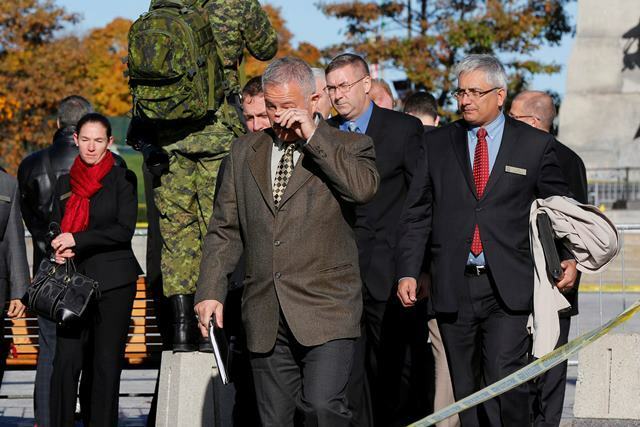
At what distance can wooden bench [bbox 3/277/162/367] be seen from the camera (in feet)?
31.3

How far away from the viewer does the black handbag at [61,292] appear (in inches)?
326

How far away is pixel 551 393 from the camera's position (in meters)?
8.81

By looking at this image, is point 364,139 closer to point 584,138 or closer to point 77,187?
point 77,187

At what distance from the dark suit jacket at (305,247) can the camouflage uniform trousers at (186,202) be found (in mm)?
1918

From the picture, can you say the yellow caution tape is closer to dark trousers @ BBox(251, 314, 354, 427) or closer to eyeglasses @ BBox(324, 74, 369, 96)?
dark trousers @ BBox(251, 314, 354, 427)

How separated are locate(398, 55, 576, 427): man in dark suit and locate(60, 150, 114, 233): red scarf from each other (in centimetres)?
205

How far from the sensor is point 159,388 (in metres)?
8.41

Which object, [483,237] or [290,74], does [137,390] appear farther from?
[290,74]

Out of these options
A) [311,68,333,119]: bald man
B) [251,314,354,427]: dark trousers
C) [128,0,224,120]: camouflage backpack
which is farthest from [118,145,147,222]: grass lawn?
[251,314,354,427]: dark trousers

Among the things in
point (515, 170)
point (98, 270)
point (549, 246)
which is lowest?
point (98, 270)

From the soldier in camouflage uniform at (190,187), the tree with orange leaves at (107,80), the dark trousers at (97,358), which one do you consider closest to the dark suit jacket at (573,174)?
the soldier in camouflage uniform at (190,187)

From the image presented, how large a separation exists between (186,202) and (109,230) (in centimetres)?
50

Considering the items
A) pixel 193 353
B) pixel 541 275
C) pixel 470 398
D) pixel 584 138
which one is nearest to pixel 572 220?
pixel 541 275

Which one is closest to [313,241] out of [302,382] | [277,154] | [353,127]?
[277,154]
